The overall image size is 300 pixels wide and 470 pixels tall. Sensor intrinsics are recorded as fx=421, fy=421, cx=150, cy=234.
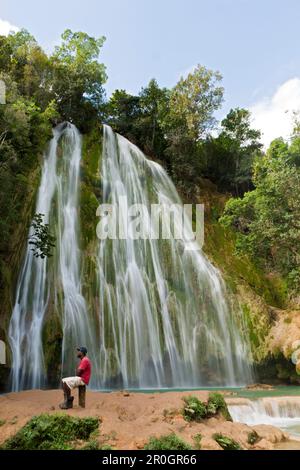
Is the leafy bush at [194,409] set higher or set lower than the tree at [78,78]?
lower

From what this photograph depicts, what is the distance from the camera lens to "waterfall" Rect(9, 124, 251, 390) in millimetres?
15594

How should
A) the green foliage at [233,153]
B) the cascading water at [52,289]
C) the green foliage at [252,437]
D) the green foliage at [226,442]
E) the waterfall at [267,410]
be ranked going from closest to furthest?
the green foliage at [226,442], the green foliage at [252,437], the waterfall at [267,410], the cascading water at [52,289], the green foliage at [233,153]

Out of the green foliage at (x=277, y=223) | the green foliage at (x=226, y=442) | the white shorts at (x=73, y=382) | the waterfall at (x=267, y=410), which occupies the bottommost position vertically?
the waterfall at (x=267, y=410)

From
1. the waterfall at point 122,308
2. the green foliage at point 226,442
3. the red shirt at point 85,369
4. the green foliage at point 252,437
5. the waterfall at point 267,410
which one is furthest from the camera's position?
the waterfall at point 122,308

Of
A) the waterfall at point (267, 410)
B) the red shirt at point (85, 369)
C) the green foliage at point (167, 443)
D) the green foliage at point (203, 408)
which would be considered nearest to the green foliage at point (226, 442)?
the green foliage at point (167, 443)

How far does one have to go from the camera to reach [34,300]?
16.0 metres

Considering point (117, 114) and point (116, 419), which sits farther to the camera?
point (117, 114)

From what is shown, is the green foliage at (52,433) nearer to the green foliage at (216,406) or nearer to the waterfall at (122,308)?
the green foliage at (216,406)

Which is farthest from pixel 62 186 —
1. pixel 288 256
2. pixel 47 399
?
pixel 47 399

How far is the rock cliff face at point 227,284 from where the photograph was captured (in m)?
15.6

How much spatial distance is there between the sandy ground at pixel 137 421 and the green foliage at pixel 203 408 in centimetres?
14

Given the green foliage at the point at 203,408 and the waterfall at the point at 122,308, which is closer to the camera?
the green foliage at the point at 203,408

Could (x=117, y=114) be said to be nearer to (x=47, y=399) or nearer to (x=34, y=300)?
(x=34, y=300)
